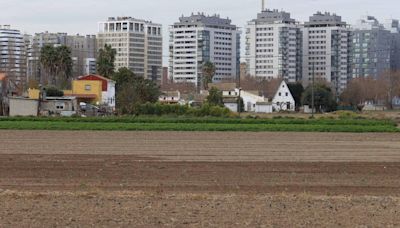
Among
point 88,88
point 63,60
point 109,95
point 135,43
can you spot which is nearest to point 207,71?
point 135,43

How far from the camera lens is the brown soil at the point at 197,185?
14.4 metres

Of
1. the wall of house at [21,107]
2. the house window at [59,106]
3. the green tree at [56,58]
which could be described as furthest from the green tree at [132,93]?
the wall of house at [21,107]

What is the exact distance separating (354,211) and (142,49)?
180 metres

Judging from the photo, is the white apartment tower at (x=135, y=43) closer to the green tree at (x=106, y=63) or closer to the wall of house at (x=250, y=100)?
the wall of house at (x=250, y=100)

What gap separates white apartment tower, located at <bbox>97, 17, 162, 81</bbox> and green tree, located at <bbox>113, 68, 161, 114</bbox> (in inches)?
2585

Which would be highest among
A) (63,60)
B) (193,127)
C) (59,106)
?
(63,60)

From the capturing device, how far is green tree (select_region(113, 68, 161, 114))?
3847 inches

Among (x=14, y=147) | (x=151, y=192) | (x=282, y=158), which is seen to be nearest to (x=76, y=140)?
(x=14, y=147)

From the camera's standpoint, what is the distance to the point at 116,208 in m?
15.8

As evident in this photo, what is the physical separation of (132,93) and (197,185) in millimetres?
80820

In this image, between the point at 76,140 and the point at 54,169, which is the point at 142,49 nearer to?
the point at 76,140

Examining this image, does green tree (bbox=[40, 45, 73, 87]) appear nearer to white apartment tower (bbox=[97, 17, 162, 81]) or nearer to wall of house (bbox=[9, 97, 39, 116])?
wall of house (bbox=[9, 97, 39, 116])

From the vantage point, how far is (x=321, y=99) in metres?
132

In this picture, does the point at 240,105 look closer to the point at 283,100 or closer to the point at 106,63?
the point at 106,63
